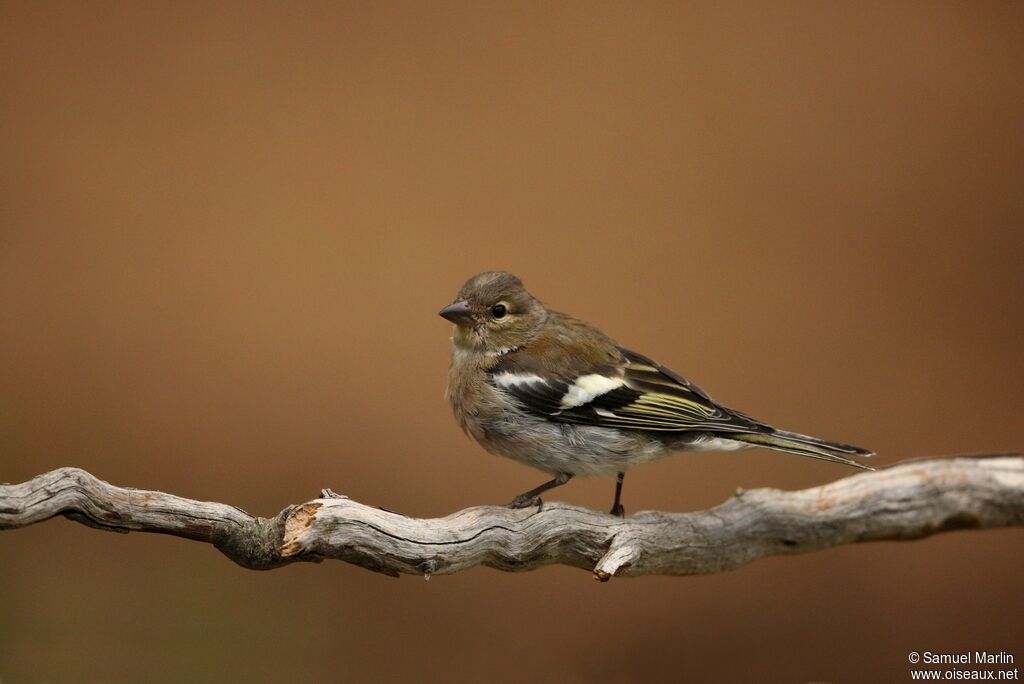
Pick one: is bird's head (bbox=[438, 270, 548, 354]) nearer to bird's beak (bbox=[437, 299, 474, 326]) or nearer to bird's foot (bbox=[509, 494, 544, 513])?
bird's beak (bbox=[437, 299, 474, 326])

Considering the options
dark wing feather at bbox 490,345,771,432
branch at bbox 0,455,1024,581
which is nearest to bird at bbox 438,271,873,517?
dark wing feather at bbox 490,345,771,432

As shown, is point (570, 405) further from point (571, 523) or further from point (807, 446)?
point (807, 446)

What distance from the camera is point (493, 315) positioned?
2.94m

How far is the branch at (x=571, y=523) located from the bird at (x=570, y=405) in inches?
6.8

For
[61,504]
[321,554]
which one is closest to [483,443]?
[321,554]

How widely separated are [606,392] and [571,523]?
0.47m

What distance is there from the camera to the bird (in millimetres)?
2631

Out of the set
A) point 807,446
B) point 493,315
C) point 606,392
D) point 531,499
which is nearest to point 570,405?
point 606,392

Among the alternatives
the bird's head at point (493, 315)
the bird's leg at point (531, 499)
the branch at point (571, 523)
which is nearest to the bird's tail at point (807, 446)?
the branch at point (571, 523)

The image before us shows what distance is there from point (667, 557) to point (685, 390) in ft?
1.83

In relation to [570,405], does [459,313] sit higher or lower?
higher

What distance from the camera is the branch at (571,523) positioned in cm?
197

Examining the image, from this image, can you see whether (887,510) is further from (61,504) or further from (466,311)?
(61,504)

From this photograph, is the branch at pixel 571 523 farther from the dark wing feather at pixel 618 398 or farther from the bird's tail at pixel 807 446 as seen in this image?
the dark wing feather at pixel 618 398
